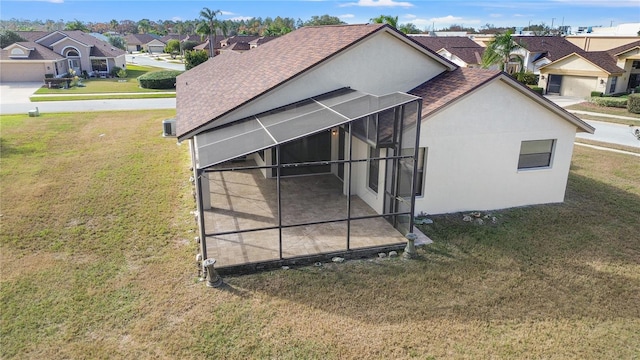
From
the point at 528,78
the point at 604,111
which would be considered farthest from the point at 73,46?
the point at 604,111

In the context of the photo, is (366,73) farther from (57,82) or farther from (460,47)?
(57,82)

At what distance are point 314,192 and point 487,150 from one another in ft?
19.4

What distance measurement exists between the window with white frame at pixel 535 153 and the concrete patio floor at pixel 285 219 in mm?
4983

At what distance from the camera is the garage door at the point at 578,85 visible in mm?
41438

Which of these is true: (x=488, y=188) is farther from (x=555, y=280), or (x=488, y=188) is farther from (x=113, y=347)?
(x=113, y=347)

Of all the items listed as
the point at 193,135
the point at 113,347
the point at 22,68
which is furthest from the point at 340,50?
the point at 22,68

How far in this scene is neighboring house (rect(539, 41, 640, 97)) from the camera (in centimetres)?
4078

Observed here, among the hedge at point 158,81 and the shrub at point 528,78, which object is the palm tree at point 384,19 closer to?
the shrub at point 528,78

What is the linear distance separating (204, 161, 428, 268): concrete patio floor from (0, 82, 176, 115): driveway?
71.4ft

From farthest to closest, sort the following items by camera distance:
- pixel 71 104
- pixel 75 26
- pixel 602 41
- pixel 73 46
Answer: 1. pixel 75 26
2. pixel 602 41
3. pixel 73 46
4. pixel 71 104

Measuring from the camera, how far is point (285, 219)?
41.8 feet

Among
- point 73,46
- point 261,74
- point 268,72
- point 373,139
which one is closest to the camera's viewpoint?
point 373,139

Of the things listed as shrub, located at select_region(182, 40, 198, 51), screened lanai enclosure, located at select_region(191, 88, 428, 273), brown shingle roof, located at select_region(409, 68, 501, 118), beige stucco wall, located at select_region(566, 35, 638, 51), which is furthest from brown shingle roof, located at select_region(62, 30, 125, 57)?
beige stucco wall, located at select_region(566, 35, 638, 51)

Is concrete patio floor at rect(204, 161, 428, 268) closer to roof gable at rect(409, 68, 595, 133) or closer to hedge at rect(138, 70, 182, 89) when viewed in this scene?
roof gable at rect(409, 68, 595, 133)
